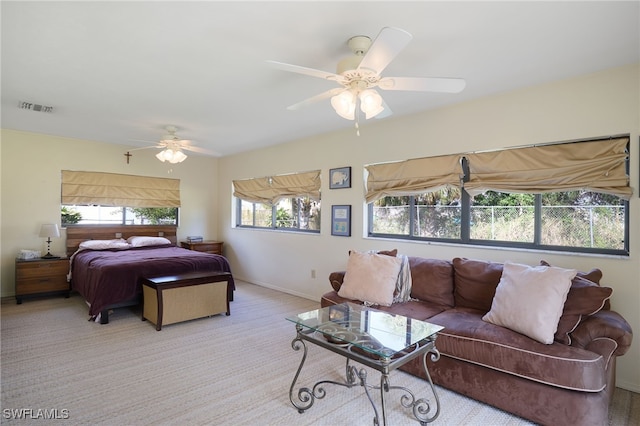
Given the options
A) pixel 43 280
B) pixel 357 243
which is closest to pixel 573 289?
pixel 357 243

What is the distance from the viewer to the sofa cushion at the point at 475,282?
2807 millimetres

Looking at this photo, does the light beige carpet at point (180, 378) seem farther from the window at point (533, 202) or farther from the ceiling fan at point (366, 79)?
the ceiling fan at point (366, 79)

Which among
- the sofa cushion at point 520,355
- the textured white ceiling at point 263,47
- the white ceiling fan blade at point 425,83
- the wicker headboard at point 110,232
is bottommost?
the sofa cushion at point 520,355

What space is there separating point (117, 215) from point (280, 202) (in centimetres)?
286

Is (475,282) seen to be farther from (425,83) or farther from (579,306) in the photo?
(425,83)

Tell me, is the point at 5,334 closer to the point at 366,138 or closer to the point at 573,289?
the point at 366,138

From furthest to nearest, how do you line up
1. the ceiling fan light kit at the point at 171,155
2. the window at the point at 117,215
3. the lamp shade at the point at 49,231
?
the window at the point at 117,215, the lamp shade at the point at 49,231, the ceiling fan light kit at the point at 171,155

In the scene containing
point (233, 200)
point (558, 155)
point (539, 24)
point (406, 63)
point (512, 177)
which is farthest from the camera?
point (233, 200)

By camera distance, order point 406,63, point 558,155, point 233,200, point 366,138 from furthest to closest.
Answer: point 233,200 < point 366,138 < point 558,155 < point 406,63

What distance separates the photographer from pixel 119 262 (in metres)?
4.07

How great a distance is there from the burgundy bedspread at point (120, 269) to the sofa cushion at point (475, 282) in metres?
2.88

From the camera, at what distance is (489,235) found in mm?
3363

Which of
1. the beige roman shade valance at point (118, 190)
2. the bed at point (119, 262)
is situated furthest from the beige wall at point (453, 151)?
the beige roman shade valance at point (118, 190)

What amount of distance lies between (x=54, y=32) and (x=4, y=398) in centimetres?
247
